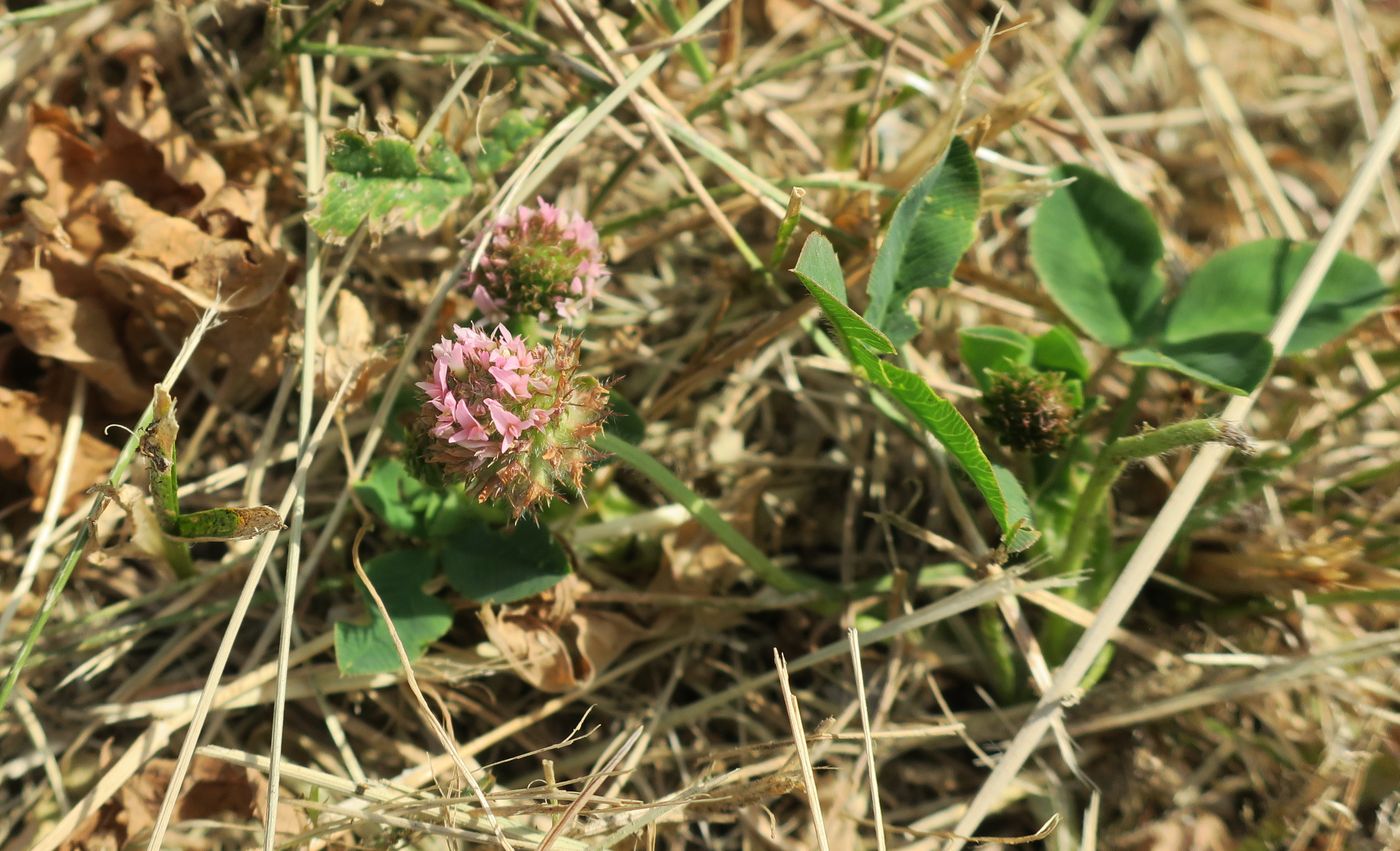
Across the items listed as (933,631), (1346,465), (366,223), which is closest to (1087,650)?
(933,631)

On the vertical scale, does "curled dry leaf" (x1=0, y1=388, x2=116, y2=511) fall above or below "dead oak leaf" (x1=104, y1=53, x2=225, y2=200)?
below

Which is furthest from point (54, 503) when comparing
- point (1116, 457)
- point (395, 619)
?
point (1116, 457)

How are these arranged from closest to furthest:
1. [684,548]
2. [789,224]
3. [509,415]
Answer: [509,415], [789,224], [684,548]

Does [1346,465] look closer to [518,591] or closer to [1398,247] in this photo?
[1398,247]

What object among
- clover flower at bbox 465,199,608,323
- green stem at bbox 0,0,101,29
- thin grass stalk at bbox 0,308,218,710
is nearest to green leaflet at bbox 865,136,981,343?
clover flower at bbox 465,199,608,323

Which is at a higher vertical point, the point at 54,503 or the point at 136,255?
the point at 136,255

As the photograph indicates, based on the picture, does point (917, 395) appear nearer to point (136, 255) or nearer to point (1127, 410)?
point (1127, 410)

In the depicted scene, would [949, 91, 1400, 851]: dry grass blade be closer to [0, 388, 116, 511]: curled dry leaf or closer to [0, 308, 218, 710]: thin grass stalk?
[0, 308, 218, 710]: thin grass stalk

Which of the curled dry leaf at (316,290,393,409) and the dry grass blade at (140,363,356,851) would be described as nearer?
the dry grass blade at (140,363,356,851)
